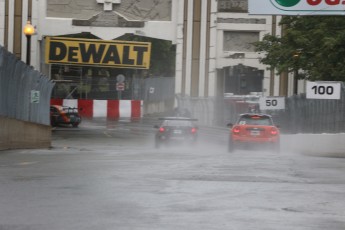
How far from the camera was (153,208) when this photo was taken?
973 centimetres

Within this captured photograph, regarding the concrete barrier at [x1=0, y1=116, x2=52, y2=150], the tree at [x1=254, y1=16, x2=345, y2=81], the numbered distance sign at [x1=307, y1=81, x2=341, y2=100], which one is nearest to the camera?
the concrete barrier at [x1=0, y1=116, x2=52, y2=150]

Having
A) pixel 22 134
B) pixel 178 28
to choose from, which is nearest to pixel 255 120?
pixel 22 134

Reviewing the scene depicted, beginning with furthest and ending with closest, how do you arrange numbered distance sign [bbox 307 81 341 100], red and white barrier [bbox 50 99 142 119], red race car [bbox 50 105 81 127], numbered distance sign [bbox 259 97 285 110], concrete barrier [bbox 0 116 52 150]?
1. red and white barrier [bbox 50 99 142 119]
2. red race car [bbox 50 105 81 127]
3. numbered distance sign [bbox 259 97 285 110]
4. numbered distance sign [bbox 307 81 341 100]
5. concrete barrier [bbox 0 116 52 150]

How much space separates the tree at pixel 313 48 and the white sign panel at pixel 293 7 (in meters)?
6.87

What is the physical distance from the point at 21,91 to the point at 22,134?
1333 mm

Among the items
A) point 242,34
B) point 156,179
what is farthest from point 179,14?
point 156,179

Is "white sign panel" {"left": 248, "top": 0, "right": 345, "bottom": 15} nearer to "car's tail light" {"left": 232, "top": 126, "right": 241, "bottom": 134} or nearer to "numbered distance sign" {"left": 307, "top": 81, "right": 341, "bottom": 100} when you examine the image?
"numbered distance sign" {"left": 307, "top": 81, "right": 341, "bottom": 100}

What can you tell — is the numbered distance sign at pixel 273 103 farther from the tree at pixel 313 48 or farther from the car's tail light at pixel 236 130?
the car's tail light at pixel 236 130

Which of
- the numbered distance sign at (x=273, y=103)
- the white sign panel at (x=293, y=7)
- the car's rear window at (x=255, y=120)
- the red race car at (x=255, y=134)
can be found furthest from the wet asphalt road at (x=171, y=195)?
the numbered distance sign at (x=273, y=103)

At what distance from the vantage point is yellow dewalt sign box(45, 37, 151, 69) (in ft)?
151

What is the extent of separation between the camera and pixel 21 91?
23031 millimetres

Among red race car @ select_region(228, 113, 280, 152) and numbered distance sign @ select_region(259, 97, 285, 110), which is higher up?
numbered distance sign @ select_region(259, 97, 285, 110)

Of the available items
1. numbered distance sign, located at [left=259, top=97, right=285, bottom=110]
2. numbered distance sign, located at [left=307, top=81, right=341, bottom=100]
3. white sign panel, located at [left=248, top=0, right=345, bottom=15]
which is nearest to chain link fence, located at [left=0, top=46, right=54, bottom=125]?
white sign panel, located at [left=248, top=0, right=345, bottom=15]

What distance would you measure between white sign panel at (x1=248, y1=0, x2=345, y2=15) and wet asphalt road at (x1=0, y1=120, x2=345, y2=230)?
5962mm
